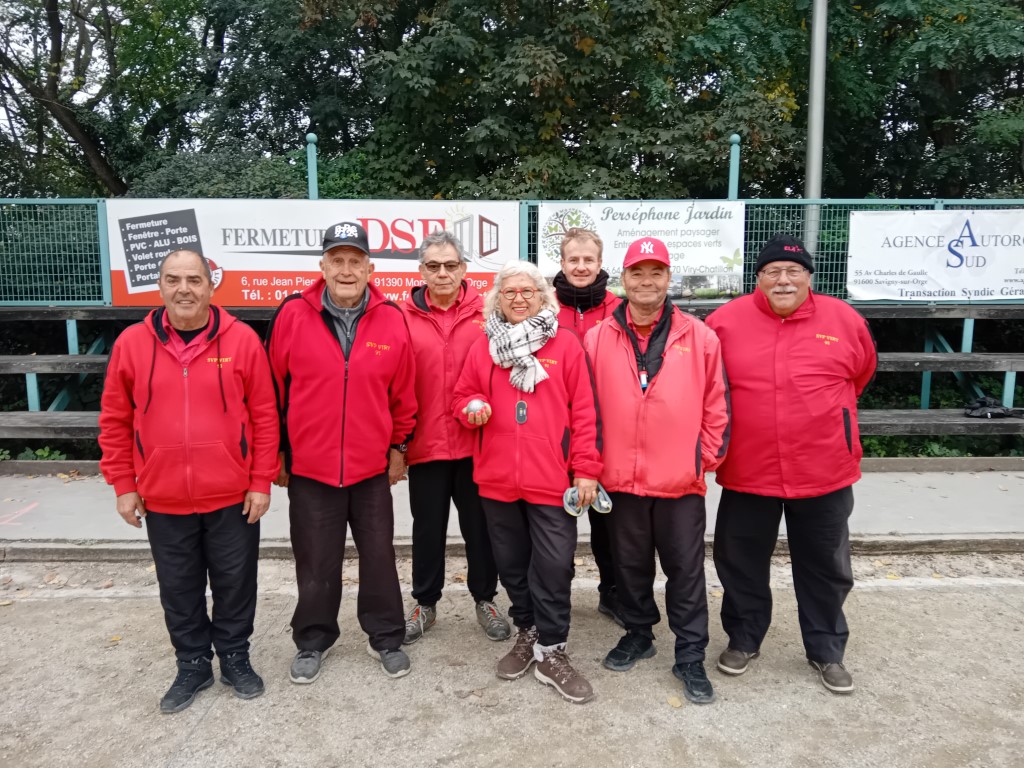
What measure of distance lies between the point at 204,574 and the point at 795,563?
107 inches

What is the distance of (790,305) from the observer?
330 cm

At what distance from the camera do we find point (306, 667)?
351 cm

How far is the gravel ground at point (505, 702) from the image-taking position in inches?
116

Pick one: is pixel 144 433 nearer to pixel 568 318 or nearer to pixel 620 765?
pixel 568 318

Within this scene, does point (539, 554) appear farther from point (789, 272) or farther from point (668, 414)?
point (789, 272)

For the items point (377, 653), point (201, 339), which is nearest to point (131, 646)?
point (377, 653)

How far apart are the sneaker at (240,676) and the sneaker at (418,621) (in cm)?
74

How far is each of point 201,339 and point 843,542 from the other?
2986 mm

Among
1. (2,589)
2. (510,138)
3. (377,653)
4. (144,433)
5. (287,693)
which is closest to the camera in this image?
(144,433)

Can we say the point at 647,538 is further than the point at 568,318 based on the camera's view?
No

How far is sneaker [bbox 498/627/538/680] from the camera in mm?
3490

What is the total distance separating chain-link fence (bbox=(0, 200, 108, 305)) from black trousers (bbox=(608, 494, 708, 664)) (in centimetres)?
631

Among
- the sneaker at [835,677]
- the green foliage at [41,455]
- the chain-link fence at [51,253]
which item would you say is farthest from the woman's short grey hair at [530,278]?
the green foliage at [41,455]

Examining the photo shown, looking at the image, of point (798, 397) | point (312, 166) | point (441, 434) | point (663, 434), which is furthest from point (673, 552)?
point (312, 166)
